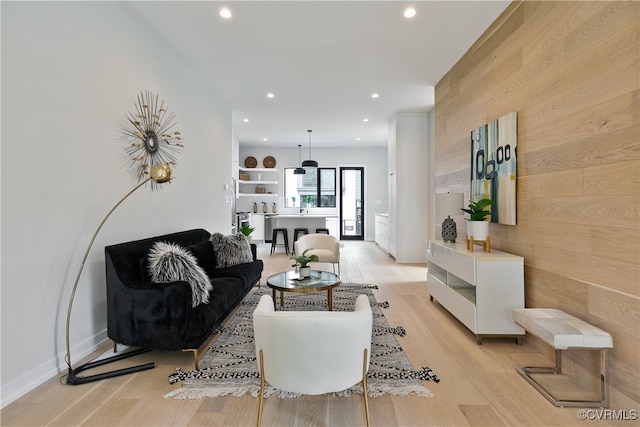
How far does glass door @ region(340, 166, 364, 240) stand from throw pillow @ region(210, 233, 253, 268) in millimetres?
6053

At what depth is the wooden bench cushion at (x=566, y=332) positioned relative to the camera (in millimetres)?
1827

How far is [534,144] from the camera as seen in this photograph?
258cm

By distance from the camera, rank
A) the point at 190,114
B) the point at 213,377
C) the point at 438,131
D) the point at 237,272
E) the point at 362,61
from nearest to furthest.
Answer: the point at 213,377, the point at 237,272, the point at 362,61, the point at 190,114, the point at 438,131

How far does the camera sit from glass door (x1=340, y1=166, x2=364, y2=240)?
9.91 metres

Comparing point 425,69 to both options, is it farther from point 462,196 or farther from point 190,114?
point 190,114

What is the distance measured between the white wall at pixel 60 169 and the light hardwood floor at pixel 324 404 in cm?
39

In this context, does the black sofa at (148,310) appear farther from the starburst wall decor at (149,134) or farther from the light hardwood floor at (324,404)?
the starburst wall decor at (149,134)

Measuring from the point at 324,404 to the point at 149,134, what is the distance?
2972 millimetres

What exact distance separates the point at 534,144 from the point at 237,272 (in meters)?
3.06

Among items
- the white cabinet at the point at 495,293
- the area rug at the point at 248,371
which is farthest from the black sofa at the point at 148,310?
the white cabinet at the point at 495,293

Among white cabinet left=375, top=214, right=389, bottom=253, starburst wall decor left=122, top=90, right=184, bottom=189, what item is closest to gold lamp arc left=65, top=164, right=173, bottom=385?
starburst wall decor left=122, top=90, right=184, bottom=189

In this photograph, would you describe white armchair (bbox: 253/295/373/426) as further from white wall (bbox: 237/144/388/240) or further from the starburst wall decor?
white wall (bbox: 237/144/388/240)

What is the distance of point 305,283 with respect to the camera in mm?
3051

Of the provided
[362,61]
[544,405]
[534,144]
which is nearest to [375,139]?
[362,61]
